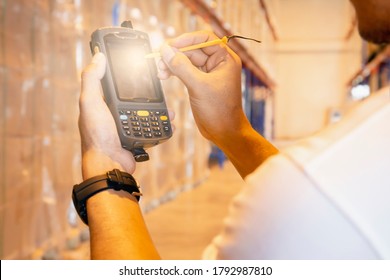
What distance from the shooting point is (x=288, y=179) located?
318 mm

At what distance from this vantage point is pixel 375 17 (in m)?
0.50

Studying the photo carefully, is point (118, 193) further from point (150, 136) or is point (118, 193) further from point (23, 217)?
point (23, 217)

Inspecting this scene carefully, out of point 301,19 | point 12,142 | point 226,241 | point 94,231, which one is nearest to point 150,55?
point 94,231

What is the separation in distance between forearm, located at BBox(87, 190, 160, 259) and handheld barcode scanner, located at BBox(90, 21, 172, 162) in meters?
0.12

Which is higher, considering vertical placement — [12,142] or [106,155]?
[106,155]

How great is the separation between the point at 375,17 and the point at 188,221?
210 cm

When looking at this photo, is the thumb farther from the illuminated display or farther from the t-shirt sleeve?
the t-shirt sleeve

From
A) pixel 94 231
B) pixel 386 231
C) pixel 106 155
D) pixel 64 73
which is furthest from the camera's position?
pixel 64 73

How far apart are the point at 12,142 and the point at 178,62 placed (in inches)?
41.5

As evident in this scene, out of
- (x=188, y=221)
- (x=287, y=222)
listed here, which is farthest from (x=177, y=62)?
(x=188, y=221)

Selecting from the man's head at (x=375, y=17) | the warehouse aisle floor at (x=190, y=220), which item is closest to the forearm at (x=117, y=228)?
the man's head at (x=375, y=17)

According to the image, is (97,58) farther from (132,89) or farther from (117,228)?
(117,228)

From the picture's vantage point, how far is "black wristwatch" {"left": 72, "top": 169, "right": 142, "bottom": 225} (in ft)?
1.78

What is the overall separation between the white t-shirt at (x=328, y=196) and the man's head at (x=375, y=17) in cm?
18
